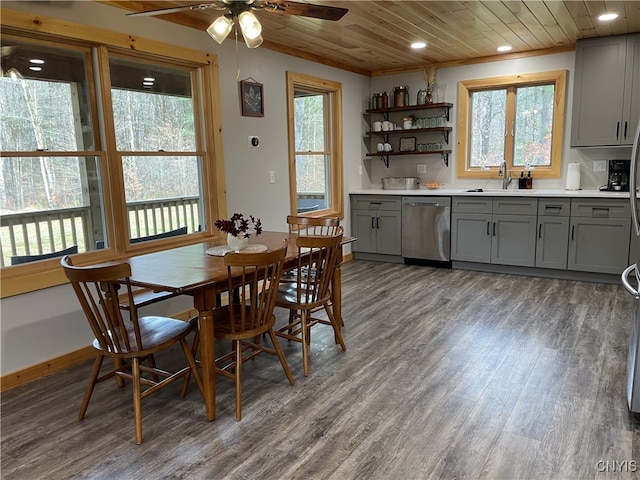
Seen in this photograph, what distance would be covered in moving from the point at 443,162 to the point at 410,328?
118 inches

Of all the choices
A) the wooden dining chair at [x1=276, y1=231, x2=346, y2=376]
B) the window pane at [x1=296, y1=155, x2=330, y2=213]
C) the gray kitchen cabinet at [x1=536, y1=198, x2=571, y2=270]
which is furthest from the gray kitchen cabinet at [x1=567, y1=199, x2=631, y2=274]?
the wooden dining chair at [x1=276, y1=231, x2=346, y2=376]

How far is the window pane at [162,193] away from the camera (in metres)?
3.46

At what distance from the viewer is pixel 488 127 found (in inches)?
219

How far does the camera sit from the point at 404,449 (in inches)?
80.2

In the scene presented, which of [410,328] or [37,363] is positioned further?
[410,328]

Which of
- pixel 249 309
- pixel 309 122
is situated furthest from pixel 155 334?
pixel 309 122

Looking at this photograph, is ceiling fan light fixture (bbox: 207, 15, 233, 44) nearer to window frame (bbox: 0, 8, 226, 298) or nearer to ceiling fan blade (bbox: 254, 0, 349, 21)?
Result: ceiling fan blade (bbox: 254, 0, 349, 21)

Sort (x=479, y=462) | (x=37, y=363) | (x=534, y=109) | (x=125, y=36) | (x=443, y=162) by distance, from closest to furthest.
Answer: (x=479, y=462) < (x=37, y=363) < (x=125, y=36) < (x=534, y=109) < (x=443, y=162)

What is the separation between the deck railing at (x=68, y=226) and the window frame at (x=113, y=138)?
10 cm

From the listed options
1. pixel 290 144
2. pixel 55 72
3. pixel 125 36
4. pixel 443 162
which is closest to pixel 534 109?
pixel 443 162

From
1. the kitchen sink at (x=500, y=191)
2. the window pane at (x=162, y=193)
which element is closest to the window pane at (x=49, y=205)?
the window pane at (x=162, y=193)

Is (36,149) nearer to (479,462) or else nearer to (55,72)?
(55,72)

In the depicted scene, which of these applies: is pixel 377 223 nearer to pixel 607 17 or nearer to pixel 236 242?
pixel 607 17

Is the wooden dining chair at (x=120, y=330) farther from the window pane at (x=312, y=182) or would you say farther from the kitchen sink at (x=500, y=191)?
the kitchen sink at (x=500, y=191)
